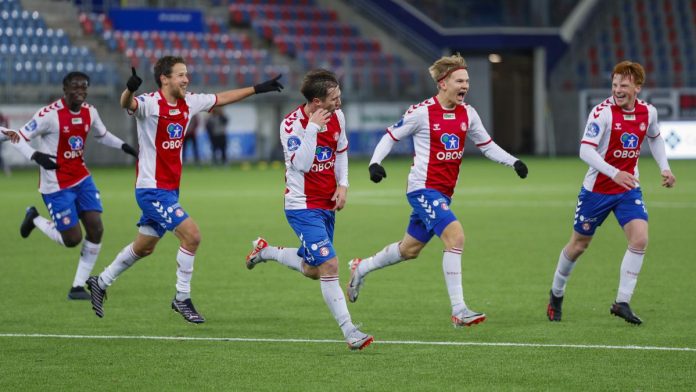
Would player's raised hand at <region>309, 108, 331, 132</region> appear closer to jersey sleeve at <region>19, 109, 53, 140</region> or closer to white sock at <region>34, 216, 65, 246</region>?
jersey sleeve at <region>19, 109, 53, 140</region>

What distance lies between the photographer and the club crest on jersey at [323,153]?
9.01 meters

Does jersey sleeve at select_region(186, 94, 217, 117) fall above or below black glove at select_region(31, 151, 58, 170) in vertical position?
above

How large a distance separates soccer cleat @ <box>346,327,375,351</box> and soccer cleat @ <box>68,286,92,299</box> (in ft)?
12.5

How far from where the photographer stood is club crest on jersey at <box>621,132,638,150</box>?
390 inches

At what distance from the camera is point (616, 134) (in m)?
9.88

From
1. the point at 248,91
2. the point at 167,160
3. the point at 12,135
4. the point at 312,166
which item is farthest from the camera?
the point at 12,135

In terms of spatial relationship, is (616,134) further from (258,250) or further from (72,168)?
(72,168)

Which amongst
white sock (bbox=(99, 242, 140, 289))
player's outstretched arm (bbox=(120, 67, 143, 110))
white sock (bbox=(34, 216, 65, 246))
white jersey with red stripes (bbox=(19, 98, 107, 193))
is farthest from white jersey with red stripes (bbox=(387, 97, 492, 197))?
white sock (bbox=(34, 216, 65, 246))

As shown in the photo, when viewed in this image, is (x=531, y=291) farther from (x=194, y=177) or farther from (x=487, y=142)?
(x=194, y=177)

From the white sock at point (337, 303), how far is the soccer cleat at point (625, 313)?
7.61ft

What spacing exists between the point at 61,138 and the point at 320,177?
149 inches

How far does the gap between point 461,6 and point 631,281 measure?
3513 cm

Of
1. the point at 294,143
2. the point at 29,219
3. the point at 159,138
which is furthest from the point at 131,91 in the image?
the point at 29,219

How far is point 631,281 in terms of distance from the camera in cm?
987
